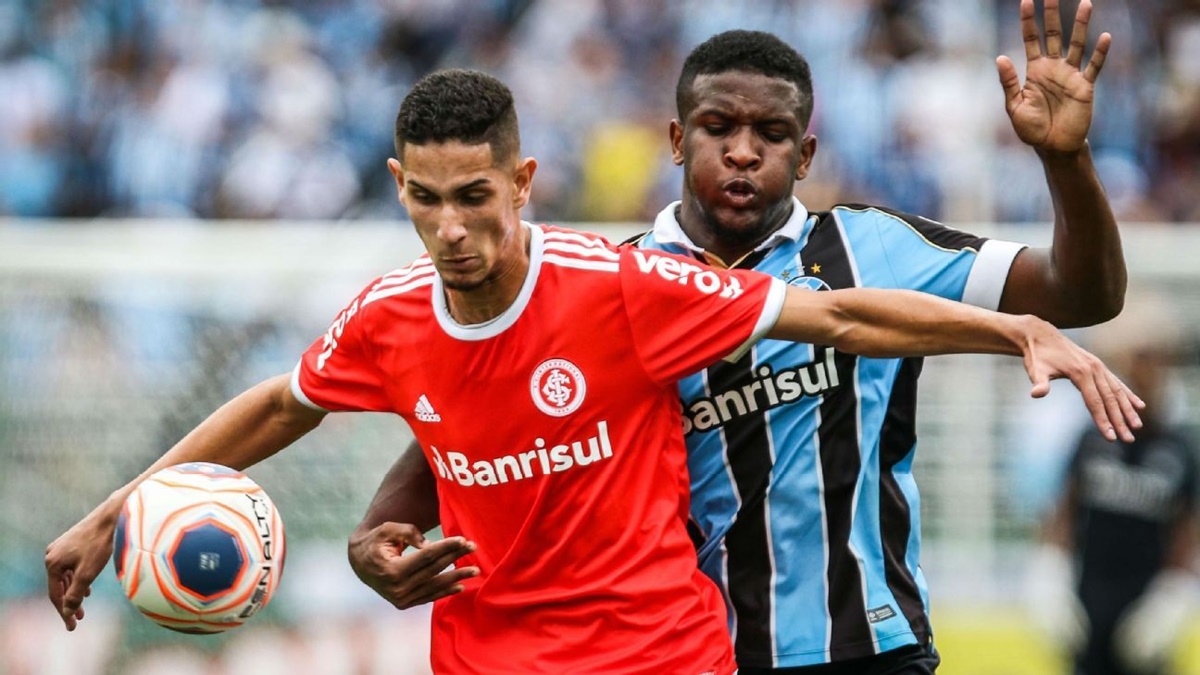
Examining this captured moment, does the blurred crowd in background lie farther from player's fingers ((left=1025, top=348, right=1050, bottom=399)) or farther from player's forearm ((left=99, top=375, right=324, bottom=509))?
player's fingers ((left=1025, top=348, right=1050, bottom=399))

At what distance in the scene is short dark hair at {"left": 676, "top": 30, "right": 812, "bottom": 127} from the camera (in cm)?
522

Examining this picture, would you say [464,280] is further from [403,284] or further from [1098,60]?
[1098,60]

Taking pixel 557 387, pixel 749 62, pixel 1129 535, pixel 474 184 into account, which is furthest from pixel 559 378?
pixel 1129 535

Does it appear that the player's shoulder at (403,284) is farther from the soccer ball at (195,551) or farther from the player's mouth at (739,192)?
the player's mouth at (739,192)

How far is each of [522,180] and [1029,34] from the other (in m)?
1.38

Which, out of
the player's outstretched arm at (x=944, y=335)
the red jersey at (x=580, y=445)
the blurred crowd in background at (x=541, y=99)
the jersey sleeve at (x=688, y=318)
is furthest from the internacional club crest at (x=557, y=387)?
Result: the blurred crowd in background at (x=541, y=99)

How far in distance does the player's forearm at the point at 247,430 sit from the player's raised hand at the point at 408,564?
1.34ft

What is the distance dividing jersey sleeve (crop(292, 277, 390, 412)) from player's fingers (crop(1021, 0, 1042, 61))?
1862mm

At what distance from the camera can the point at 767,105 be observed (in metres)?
5.16

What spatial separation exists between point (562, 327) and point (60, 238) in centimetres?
624

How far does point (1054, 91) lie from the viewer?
15.5 ft

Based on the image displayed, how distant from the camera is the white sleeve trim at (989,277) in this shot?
5061 millimetres

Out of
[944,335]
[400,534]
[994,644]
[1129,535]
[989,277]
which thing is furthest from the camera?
[1129,535]

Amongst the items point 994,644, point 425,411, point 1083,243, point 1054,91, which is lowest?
point 994,644
